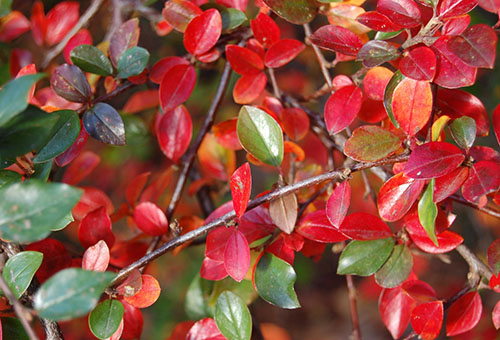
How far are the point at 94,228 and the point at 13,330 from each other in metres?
0.16

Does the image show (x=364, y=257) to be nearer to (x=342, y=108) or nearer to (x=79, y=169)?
(x=342, y=108)

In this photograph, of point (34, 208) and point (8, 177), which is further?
point (8, 177)

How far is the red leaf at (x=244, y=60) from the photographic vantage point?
0.65 metres

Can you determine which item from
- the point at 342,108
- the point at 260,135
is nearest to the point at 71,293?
the point at 260,135

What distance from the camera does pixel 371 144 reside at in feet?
1.68

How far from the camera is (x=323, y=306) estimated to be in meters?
1.97

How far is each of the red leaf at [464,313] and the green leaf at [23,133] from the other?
568 mm

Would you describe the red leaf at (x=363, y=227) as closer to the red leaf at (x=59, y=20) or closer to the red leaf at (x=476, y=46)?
the red leaf at (x=476, y=46)

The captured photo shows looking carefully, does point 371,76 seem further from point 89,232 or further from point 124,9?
point 124,9

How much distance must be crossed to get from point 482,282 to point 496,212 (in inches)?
4.3

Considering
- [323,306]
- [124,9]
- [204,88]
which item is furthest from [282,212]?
[323,306]

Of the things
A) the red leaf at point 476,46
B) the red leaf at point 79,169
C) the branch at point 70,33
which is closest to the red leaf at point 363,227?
the red leaf at point 476,46

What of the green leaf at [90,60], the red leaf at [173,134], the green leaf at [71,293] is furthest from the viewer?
the red leaf at [173,134]

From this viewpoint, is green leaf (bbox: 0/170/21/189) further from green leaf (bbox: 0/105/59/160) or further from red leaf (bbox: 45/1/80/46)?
red leaf (bbox: 45/1/80/46)
